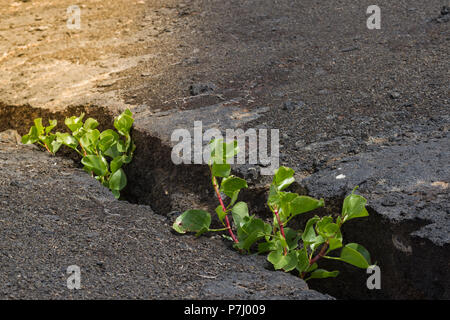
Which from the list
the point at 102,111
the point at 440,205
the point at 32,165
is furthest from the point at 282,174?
the point at 102,111

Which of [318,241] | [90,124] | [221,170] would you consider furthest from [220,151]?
[90,124]

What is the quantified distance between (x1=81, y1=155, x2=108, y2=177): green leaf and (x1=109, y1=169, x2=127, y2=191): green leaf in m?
0.04

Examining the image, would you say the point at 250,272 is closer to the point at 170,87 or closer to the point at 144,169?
the point at 144,169

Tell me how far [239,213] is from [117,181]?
747 mm

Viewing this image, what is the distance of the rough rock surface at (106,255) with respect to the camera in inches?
61.7

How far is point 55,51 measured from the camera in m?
3.60

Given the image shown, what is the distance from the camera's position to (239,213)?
73.2 inches

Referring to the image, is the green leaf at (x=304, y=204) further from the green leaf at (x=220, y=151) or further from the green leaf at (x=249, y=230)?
the green leaf at (x=220, y=151)

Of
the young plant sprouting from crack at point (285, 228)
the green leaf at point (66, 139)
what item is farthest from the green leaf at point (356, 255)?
the green leaf at point (66, 139)

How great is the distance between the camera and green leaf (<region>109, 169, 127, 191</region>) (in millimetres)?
2424

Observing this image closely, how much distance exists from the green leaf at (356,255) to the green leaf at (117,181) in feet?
3.52

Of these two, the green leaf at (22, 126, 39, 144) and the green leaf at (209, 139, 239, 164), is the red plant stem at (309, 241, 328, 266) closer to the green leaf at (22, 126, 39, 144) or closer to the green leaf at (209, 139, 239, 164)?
the green leaf at (209, 139, 239, 164)

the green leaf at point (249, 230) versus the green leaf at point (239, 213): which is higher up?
the green leaf at point (239, 213)

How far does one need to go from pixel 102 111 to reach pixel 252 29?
1185 millimetres
